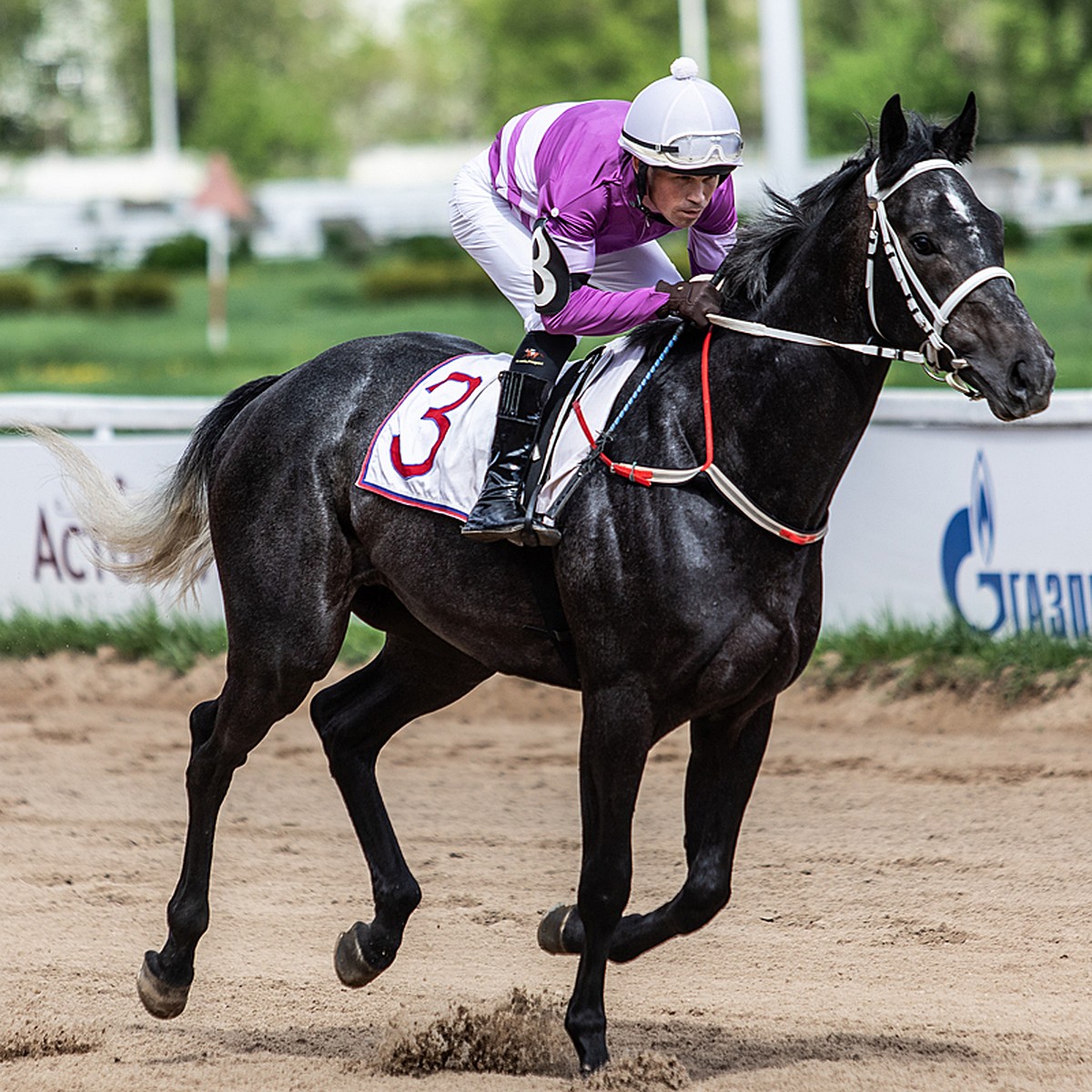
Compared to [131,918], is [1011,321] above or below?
above

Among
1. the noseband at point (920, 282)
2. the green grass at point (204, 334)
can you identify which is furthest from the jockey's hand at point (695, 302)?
the green grass at point (204, 334)

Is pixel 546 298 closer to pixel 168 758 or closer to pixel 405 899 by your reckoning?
pixel 405 899

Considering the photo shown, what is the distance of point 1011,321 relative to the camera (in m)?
3.66

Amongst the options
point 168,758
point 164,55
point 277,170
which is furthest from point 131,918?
point 277,170

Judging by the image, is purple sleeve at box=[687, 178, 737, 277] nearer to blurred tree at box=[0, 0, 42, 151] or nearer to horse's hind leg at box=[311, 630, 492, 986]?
horse's hind leg at box=[311, 630, 492, 986]

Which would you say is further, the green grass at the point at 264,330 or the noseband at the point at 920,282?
the green grass at the point at 264,330

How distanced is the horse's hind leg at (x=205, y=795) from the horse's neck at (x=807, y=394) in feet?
4.67

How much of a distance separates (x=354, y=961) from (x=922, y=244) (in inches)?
97.0

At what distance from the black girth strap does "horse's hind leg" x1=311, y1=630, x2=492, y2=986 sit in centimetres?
75

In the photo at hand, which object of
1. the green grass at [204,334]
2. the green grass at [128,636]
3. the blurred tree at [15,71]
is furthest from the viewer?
the blurred tree at [15,71]

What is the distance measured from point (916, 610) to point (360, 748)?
3.89m

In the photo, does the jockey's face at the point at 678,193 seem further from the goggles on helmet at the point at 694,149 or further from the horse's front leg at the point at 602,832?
the horse's front leg at the point at 602,832

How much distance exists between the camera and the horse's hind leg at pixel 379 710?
500cm

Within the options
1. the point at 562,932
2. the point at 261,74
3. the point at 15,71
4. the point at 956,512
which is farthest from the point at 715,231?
the point at 261,74
